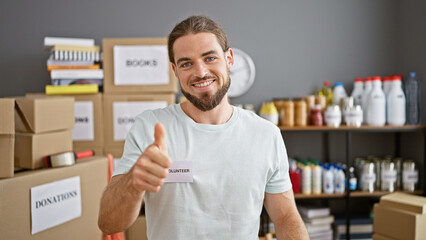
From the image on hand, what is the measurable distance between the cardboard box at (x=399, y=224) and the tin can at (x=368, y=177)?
0.61m

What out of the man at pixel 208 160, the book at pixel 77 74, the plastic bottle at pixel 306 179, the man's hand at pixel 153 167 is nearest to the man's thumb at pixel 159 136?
the man's hand at pixel 153 167

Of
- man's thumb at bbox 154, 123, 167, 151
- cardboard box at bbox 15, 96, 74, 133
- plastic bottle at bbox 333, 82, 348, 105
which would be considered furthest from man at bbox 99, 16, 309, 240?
plastic bottle at bbox 333, 82, 348, 105

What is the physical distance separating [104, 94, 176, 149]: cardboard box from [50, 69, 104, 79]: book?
15 cm

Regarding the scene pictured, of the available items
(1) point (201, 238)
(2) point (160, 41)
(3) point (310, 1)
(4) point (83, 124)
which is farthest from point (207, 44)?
(3) point (310, 1)

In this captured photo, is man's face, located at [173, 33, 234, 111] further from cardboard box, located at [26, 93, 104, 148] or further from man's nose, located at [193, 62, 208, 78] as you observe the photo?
cardboard box, located at [26, 93, 104, 148]

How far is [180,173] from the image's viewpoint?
1.13 metres

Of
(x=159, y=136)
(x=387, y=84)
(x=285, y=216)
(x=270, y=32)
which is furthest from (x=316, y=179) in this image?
(x=159, y=136)

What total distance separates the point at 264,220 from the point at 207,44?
6.80ft

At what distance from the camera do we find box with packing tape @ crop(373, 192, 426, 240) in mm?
1950

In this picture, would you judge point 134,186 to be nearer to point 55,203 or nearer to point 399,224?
point 55,203

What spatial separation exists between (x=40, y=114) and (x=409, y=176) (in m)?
2.53

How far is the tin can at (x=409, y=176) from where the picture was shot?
2.73 m

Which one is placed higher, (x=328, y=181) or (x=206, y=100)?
(x=206, y=100)

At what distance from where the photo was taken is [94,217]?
1902 mm
